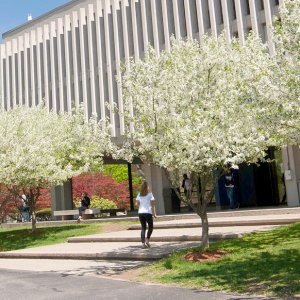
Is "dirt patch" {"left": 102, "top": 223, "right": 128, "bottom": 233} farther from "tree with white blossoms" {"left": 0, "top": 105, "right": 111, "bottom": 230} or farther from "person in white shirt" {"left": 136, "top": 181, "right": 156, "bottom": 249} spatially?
"person in white shirt" {"left": 136, "top": 181, "right": 156, "bottom": 249}

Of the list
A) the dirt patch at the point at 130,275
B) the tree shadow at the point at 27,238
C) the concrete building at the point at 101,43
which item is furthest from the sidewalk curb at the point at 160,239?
the concrete building at the point at 101,43

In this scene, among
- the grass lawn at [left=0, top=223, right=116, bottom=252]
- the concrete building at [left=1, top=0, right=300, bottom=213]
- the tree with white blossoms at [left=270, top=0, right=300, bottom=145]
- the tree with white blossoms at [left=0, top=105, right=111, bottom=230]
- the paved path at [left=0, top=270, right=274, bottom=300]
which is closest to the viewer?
the paved path at [left=0, top=270, right=274, bottom=300]

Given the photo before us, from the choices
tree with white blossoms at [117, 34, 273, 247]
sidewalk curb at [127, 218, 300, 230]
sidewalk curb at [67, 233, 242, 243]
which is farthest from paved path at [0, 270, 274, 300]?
sidewalk curb at [127, 218, 300, 230]

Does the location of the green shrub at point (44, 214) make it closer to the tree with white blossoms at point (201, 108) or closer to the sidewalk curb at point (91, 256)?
the sidewalk curb at point (91, 256)

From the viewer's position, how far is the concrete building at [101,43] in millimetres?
20109

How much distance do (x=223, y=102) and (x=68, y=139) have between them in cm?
1169

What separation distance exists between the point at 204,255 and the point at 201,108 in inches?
127

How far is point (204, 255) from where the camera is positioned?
955 cm

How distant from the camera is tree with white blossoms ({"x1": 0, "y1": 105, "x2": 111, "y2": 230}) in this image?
16609mm

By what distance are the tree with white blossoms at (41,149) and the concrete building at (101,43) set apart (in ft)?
8.07

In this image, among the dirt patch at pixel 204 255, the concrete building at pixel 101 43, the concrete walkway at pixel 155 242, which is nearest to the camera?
the dirt patch at pixel 204 255

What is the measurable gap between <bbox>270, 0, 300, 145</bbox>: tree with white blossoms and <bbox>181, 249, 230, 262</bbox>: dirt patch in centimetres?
289

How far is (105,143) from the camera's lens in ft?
35.9

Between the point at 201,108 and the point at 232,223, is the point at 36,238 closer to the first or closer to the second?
the point at 232,223
